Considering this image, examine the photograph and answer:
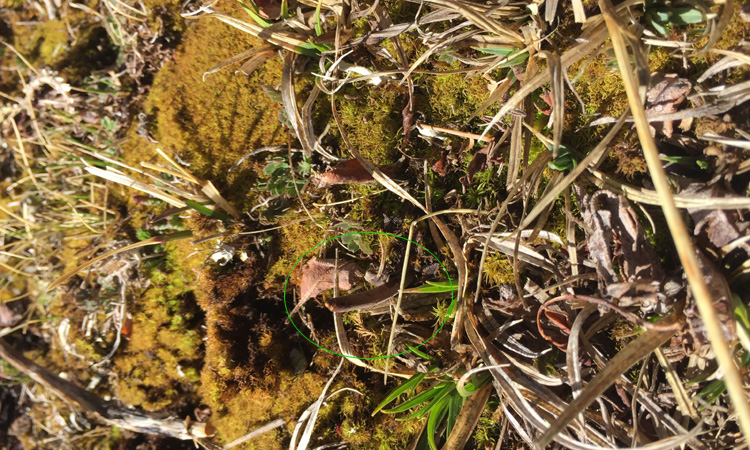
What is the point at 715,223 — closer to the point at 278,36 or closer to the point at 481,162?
the point at 481,162

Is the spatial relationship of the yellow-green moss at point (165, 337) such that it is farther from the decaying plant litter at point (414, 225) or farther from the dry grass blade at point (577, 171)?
the dry grass blade at point (577, 171)

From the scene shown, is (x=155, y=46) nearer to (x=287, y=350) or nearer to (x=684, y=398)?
(x=287, y=350)

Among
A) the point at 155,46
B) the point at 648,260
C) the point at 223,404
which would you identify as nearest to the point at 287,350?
the point at 223,404

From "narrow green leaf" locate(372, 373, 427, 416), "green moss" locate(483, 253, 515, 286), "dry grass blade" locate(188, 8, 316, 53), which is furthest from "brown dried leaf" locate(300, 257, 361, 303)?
"dry grass blade" locate(188, 8, 316, 53)

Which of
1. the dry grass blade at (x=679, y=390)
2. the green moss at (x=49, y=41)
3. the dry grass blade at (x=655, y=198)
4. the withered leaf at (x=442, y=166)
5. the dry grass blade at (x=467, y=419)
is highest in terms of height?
the green moss at (x=49, y=41)

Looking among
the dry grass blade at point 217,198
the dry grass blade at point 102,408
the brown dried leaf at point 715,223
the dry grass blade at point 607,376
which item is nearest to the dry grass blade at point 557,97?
the brown dried leaf at point 715,223

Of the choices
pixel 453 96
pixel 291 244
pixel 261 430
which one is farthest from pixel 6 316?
pixel 453 96

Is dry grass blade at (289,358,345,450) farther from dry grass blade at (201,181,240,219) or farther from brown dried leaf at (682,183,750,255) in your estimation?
brown dried leaf at (682,183,750,255)

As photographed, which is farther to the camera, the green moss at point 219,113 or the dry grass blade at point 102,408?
the dry grass blade at point 102,408
